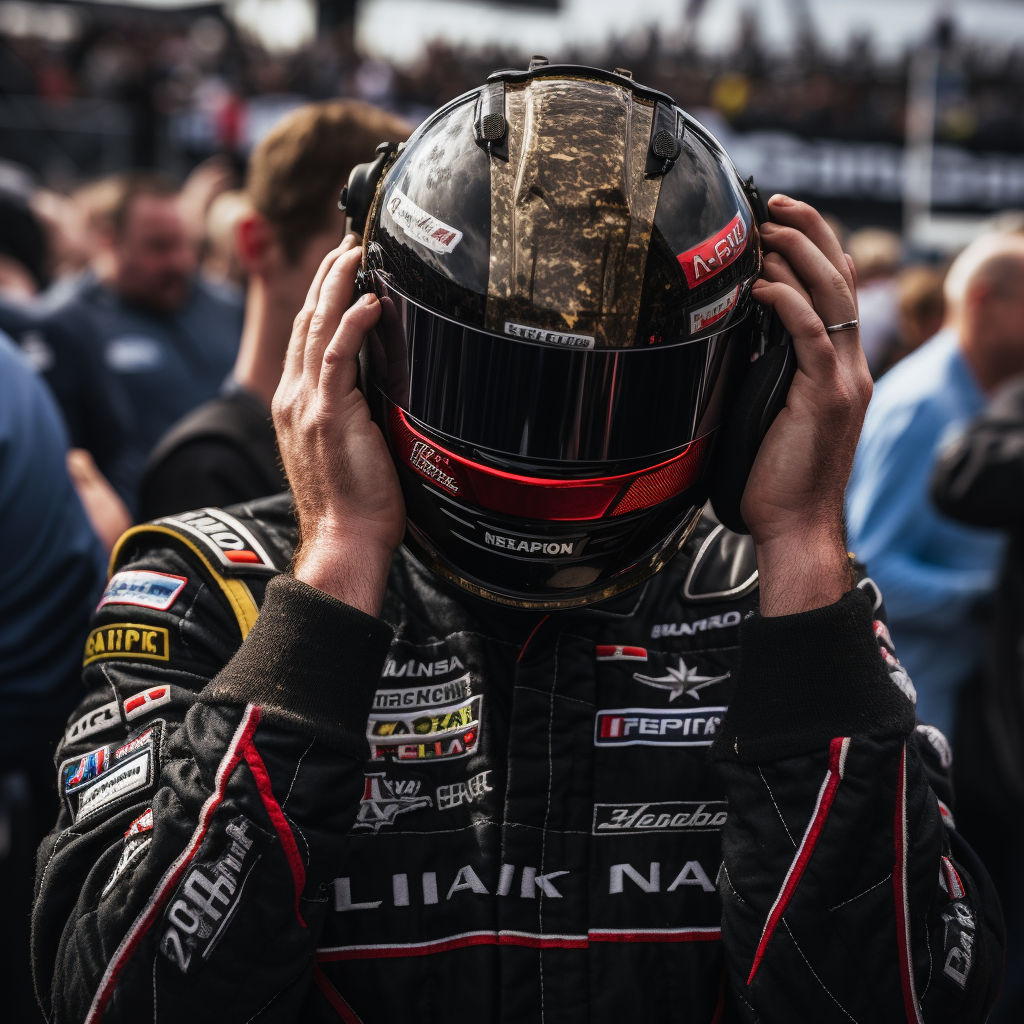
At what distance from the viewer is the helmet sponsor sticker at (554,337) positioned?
1312mm

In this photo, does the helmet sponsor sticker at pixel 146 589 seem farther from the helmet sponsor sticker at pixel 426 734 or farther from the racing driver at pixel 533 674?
the helmet sponsor sticker at pixel 426 734

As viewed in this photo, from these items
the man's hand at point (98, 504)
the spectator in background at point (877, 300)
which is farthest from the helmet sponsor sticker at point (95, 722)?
the spectator in background at point (877, 300)

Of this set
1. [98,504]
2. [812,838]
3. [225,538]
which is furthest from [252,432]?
[812,838]

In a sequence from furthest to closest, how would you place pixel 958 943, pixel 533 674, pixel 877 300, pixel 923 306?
pixel 877 300
pixel 923 306
pixel 533 674
pixel 958 943

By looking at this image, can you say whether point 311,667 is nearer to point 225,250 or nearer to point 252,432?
point 252,432

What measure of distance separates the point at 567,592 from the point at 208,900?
54cm

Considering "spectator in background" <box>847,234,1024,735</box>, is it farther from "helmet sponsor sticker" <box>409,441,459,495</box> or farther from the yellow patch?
the yellow patch

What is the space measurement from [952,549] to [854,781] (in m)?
2.44

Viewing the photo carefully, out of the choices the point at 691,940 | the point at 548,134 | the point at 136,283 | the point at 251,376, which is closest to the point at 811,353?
the point at 548,134

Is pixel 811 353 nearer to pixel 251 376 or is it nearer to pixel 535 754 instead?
pixel 535 754

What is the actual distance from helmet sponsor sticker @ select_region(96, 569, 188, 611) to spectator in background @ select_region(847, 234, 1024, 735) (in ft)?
7.52

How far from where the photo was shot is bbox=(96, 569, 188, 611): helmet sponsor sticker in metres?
1.42

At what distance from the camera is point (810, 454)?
4.52 ft

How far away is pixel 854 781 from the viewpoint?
1.25m
